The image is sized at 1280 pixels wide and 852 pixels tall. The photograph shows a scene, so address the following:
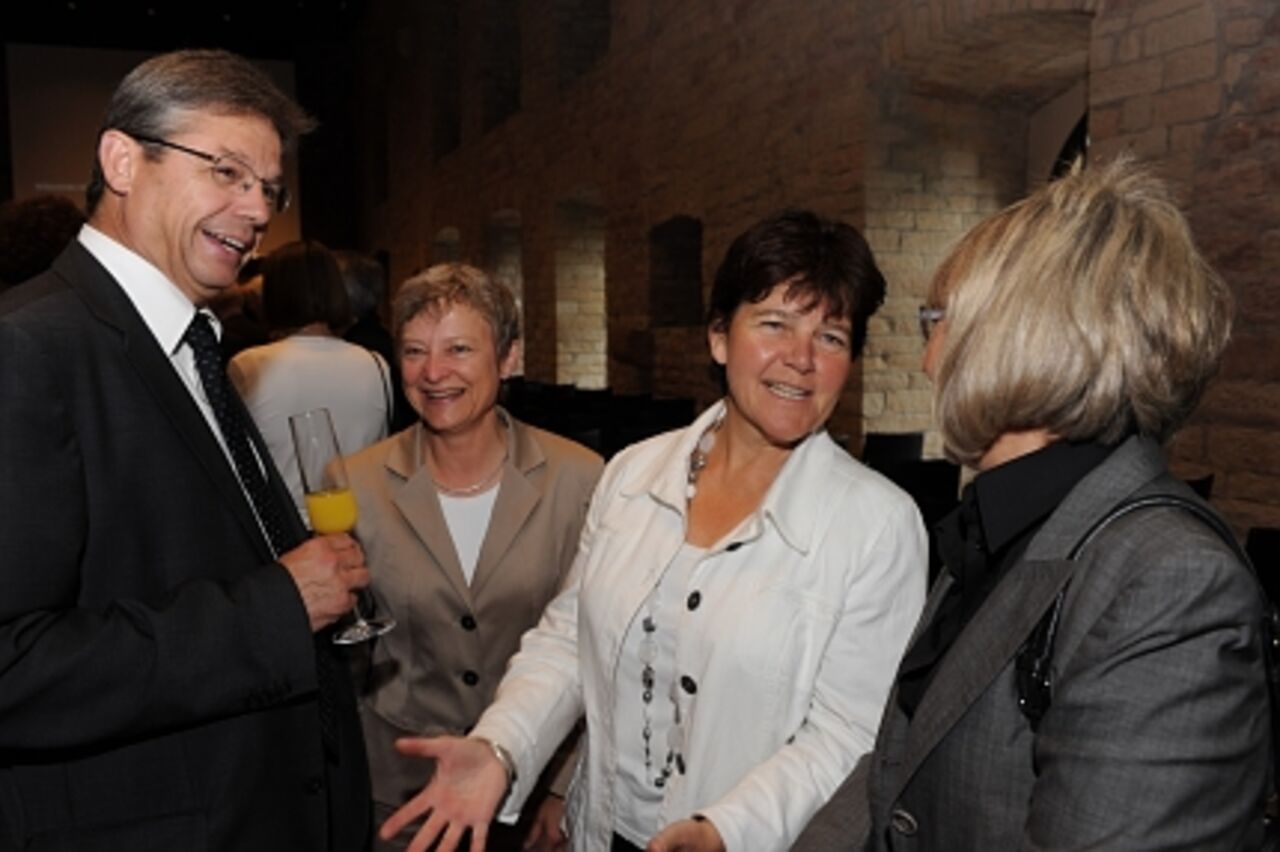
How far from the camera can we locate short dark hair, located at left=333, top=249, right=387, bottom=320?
432 centimetres

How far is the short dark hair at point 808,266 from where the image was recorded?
1.70m

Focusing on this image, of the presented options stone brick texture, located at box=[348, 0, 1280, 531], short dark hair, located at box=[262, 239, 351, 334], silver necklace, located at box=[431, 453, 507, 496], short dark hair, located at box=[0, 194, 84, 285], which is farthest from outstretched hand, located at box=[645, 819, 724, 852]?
stone brick texture, located at box=[348, 0, 1280, 531]

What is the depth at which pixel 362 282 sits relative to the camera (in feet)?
14.3

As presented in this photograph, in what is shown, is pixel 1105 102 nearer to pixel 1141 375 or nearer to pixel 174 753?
pixel 1141 375

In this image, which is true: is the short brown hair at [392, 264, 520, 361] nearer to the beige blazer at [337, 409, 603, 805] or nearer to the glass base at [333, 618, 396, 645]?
the beige blazer at [337, 409, 603, 805]

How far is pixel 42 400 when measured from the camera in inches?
48.1

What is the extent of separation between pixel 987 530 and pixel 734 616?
49cm

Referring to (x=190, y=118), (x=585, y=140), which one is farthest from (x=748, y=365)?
(x=585, y=140)

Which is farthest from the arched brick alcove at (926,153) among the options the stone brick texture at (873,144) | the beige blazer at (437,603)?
the beige blazer at (437,603)

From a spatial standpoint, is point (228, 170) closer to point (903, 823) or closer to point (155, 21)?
point (903, 823)

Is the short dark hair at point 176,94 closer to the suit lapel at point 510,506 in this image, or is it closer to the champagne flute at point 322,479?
the champagne flute at point 322,479

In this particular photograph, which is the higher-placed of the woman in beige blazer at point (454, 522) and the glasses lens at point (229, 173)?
the glasses lens at point (229, 173)

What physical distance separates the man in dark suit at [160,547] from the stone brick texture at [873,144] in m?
3.77

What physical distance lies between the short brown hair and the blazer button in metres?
1.45
